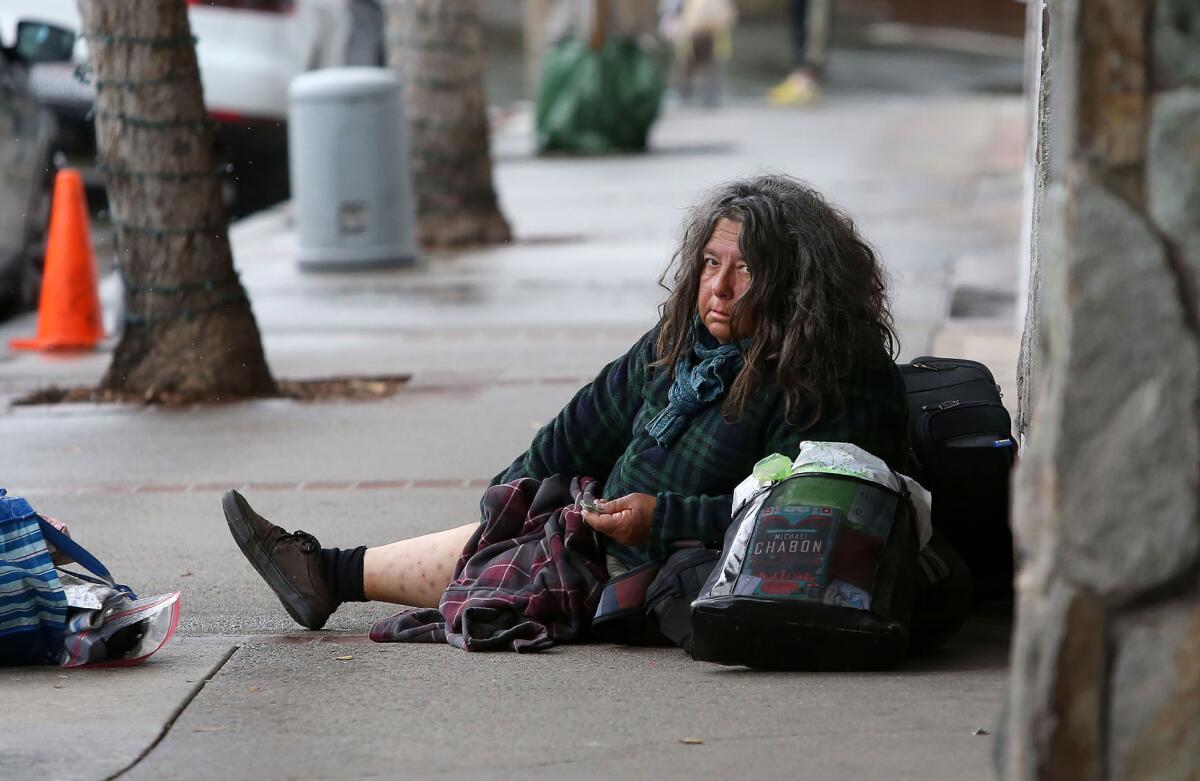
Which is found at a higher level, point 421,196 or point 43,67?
point 43,67

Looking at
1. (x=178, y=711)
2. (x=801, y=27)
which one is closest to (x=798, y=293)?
(x=178, y=711)

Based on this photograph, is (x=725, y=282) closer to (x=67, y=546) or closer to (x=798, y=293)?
(x=798, y=293)

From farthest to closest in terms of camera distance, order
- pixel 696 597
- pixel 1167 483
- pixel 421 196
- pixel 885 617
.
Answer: pixel 421 196 → pixel 696 597 → pixel 885 617 → pixel 1167 483

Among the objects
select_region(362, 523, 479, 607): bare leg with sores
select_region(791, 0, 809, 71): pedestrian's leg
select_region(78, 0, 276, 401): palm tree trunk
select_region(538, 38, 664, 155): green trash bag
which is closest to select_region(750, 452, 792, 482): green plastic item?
select_region(362, 523, 479, 607): bare leg with sores

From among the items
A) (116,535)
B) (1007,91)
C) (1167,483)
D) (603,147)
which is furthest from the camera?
(1007,91)

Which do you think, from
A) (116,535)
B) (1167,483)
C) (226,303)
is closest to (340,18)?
(226,303)

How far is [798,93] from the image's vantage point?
72.7ft

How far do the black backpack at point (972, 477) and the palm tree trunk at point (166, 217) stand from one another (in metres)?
3.82

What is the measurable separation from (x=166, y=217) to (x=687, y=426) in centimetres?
387

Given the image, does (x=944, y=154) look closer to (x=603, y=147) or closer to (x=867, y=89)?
(x=603, y=147)

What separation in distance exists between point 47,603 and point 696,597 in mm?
1383

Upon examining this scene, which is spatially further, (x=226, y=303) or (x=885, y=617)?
(x=226, y=303)

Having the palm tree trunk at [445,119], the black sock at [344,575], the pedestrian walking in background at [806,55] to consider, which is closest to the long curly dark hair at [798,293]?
the black sock at [344,575]

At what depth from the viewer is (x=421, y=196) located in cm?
1261
